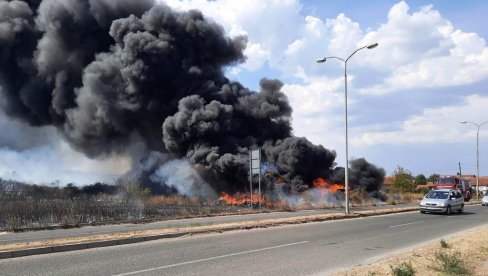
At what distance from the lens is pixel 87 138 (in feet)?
163

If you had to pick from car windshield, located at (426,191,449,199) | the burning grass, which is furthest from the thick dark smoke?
car windshield, located at (426,191,449,199)

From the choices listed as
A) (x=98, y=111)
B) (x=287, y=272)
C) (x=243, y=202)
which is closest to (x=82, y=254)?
(x=287, y=272)

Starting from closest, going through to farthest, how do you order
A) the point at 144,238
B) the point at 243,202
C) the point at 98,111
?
the point at 144,238 < the point at 243,202 < the point at 98,111

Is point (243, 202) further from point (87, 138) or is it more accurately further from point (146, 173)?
point (87, 138)

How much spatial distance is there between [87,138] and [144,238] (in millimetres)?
39219

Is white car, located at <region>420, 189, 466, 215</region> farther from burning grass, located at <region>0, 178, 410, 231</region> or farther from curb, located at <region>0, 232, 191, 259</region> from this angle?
curb, located at <region>0, 232, 191, 259</region>

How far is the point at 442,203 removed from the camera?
81.3 ft

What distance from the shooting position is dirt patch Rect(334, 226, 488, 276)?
765cm

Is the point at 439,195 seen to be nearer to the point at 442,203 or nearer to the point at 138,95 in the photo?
the point at 442,203

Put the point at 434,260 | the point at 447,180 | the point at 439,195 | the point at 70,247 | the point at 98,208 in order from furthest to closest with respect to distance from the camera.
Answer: the point at 447,180 < the point at 439,195 < the point at 98,208 < the point at 70,247 < the point at 434,260

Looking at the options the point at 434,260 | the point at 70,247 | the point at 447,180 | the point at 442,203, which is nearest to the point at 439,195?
the point at 442,203

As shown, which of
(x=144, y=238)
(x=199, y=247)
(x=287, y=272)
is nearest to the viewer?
(x=287, y=272)

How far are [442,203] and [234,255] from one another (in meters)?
18.0

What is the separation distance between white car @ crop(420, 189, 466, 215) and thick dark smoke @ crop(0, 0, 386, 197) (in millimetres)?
15650
